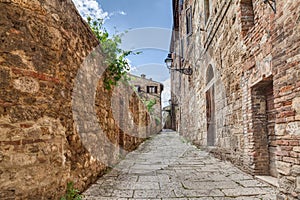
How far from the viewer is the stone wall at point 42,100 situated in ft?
6.31

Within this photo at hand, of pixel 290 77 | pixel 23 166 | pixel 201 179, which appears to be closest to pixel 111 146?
pixel 201 179

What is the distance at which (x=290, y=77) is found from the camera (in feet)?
7.70

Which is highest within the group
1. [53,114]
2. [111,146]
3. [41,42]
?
[41,42]

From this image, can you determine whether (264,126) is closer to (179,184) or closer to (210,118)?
(179,184)

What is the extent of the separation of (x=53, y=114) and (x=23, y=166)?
1.85 feet

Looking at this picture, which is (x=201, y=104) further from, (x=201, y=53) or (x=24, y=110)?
(x=24, y=110)

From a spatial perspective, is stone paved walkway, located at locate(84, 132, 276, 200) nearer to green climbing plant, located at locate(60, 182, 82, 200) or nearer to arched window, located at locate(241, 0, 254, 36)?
green climbing plant, located at locate(60, 182, 82, 200)

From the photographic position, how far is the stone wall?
1.92 meters

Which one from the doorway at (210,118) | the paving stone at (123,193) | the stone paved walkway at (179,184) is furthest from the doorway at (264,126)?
the doorway at (210,118)

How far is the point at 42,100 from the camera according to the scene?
2186 mm

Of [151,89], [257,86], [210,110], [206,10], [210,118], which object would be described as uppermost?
[151,89]

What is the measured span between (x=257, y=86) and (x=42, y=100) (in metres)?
3.16

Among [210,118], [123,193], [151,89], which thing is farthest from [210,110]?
[151,89]

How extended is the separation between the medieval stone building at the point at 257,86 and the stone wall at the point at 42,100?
238 cm
